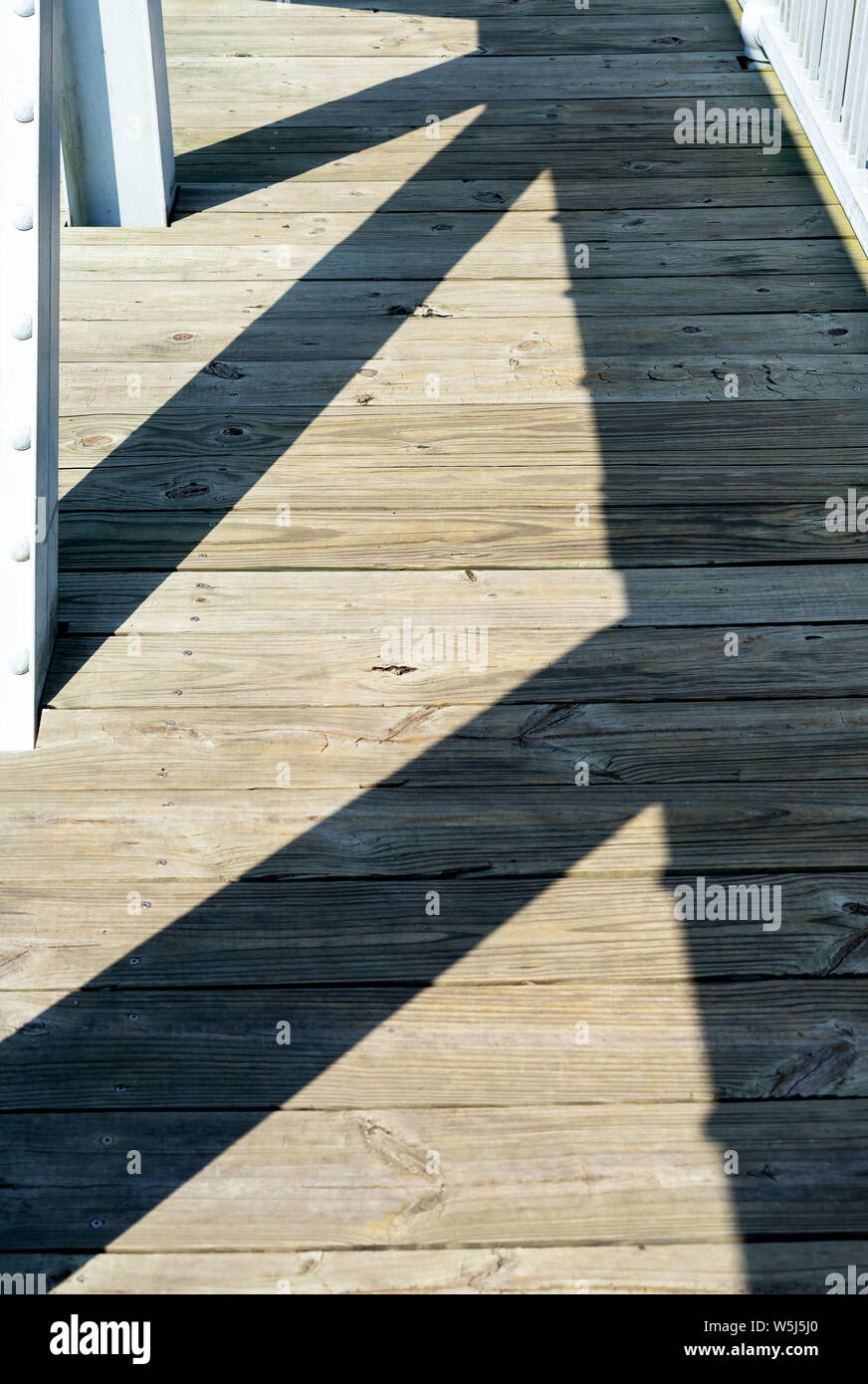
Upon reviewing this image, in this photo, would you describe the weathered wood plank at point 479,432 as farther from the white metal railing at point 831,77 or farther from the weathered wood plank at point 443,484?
the white metal railing at point 831,77

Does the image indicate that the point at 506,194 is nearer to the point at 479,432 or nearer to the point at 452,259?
the point at 452,259

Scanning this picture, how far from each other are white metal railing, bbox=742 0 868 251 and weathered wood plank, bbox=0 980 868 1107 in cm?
215

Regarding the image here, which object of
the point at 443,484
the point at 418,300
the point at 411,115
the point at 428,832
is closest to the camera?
the point at 428,832

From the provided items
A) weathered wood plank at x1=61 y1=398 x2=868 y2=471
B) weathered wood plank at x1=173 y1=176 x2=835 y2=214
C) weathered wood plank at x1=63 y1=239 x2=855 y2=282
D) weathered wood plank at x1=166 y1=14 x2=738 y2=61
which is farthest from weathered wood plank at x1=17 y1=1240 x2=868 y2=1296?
weathered wood plank at x1=166 y1=14 x2=738 y2=61

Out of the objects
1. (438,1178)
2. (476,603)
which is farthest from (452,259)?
(438,1178)

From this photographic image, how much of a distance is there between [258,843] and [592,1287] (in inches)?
30.7

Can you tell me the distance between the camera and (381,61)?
14.1ft

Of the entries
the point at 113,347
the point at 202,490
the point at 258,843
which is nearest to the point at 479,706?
the point at 258,843

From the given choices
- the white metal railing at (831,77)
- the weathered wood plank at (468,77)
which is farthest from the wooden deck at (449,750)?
the weathered wood plank at (468,77)

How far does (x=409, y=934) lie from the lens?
6.19ft

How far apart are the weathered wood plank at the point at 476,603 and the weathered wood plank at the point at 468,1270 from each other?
1009 mm

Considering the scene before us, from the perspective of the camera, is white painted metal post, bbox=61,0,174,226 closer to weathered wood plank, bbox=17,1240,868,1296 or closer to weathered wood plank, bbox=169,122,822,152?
weathered wood plank, bbox=169,122,822,152

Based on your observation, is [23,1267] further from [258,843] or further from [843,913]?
[843,913]

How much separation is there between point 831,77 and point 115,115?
1740mm
